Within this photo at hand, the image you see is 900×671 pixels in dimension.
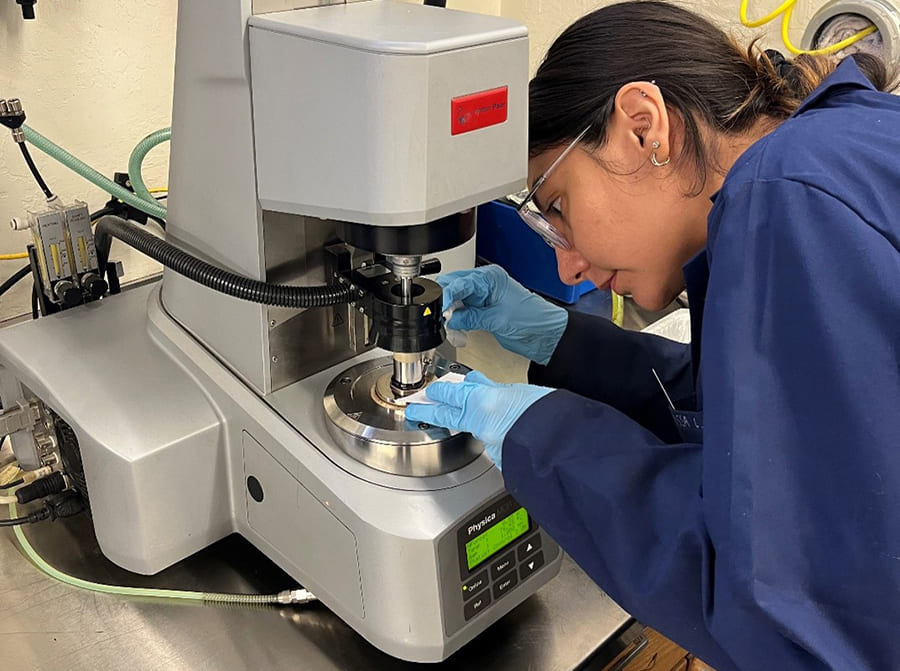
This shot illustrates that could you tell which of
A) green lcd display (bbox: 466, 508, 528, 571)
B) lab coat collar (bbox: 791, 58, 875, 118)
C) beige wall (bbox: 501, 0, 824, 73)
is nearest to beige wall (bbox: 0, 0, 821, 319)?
beige wall (bbox: 501, 0, 824, 73)

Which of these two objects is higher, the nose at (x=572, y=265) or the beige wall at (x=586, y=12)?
the beige wall at (x=586, y=12)

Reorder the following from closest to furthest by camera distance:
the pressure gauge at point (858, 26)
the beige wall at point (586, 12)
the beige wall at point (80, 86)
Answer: the beige wall at point (80, 86) < the pressure gauge at point (858, 26) < the beige wall at point (586, 12)

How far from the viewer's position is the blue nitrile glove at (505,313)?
1180 mm

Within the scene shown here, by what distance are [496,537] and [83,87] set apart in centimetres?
97

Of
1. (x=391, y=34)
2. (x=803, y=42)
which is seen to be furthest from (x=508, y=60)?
(x=803, y=42)

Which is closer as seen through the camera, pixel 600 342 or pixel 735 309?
pixel 735 309

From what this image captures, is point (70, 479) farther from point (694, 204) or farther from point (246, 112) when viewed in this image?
point (694, 204)

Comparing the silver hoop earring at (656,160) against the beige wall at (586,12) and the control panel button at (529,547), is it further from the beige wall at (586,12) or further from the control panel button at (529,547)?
the beige wall at (586,12)

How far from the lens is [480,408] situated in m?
0.84

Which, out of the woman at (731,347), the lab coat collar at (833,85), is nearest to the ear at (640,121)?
the woman at (731,347)

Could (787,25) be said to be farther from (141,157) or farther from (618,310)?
(141,157)

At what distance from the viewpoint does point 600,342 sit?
3.67 feet

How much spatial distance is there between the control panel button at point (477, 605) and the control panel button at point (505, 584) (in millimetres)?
13

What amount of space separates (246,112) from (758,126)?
0.50m
